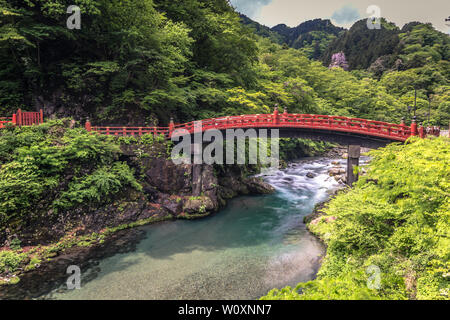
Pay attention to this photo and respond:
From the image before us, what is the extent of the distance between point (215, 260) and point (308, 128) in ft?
38.8

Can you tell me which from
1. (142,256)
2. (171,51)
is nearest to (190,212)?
(142,256)

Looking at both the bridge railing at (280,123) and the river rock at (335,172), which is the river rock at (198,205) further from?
the river rock at (335,172)

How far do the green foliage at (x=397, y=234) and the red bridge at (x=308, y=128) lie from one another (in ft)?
16.8

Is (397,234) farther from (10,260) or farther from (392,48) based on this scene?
(392,48)

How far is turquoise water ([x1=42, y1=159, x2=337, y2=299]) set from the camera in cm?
1031

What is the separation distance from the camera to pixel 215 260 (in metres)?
12.8

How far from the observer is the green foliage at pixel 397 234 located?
6.42 metres

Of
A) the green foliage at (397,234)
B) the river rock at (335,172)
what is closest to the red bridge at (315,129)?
the green foliage at (397,234)

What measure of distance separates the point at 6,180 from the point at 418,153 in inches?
750

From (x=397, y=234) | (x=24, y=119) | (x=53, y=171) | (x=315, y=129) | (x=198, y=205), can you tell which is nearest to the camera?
(x=397, y=234)

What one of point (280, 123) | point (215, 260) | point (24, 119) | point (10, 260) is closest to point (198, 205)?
point (215, 260)

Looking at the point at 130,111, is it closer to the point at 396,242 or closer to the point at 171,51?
the point at 171,51

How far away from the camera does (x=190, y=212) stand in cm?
1812

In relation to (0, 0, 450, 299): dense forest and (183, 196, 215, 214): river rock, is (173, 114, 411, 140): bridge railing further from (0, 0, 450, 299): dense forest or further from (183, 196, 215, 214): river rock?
(183, 196, 215, 214): river rock
